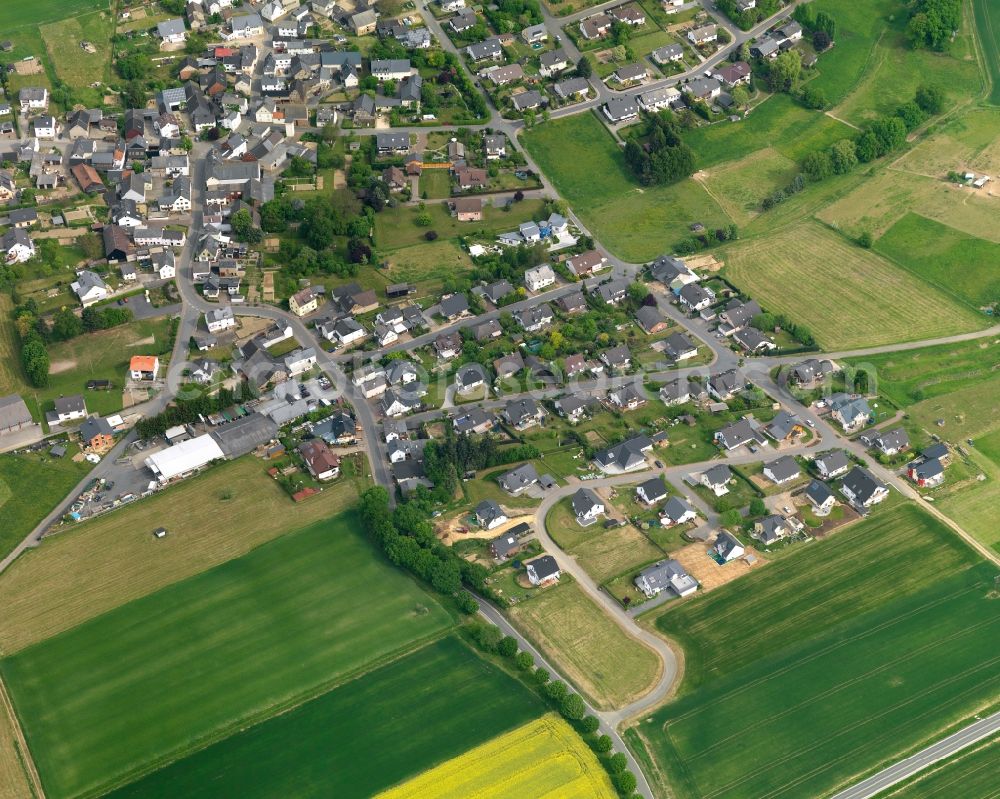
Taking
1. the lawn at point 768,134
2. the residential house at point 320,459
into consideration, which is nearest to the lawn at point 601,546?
the residential house at point 320,459

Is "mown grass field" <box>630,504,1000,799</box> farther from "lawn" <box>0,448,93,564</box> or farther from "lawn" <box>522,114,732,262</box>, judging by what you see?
"lawn" <box>0,448,93,564</box>

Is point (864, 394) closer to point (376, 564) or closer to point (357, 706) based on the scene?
point (376, 564)

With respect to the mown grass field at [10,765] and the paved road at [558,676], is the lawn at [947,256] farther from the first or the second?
the mown grass field at [10,765]

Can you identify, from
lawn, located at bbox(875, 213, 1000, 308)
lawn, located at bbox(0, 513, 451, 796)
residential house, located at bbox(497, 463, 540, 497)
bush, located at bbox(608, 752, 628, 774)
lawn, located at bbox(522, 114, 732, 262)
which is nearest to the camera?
bush, located at bbox(608, 752, 628, 774)

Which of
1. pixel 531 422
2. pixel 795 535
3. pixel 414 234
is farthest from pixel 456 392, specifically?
pixel 795 535

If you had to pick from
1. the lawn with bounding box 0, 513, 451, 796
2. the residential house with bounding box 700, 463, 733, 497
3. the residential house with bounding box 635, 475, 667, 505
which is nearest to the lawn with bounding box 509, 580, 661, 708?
the lawn with bounding box 0, 513, 451, 796

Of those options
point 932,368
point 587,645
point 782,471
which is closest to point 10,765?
point 587,645
